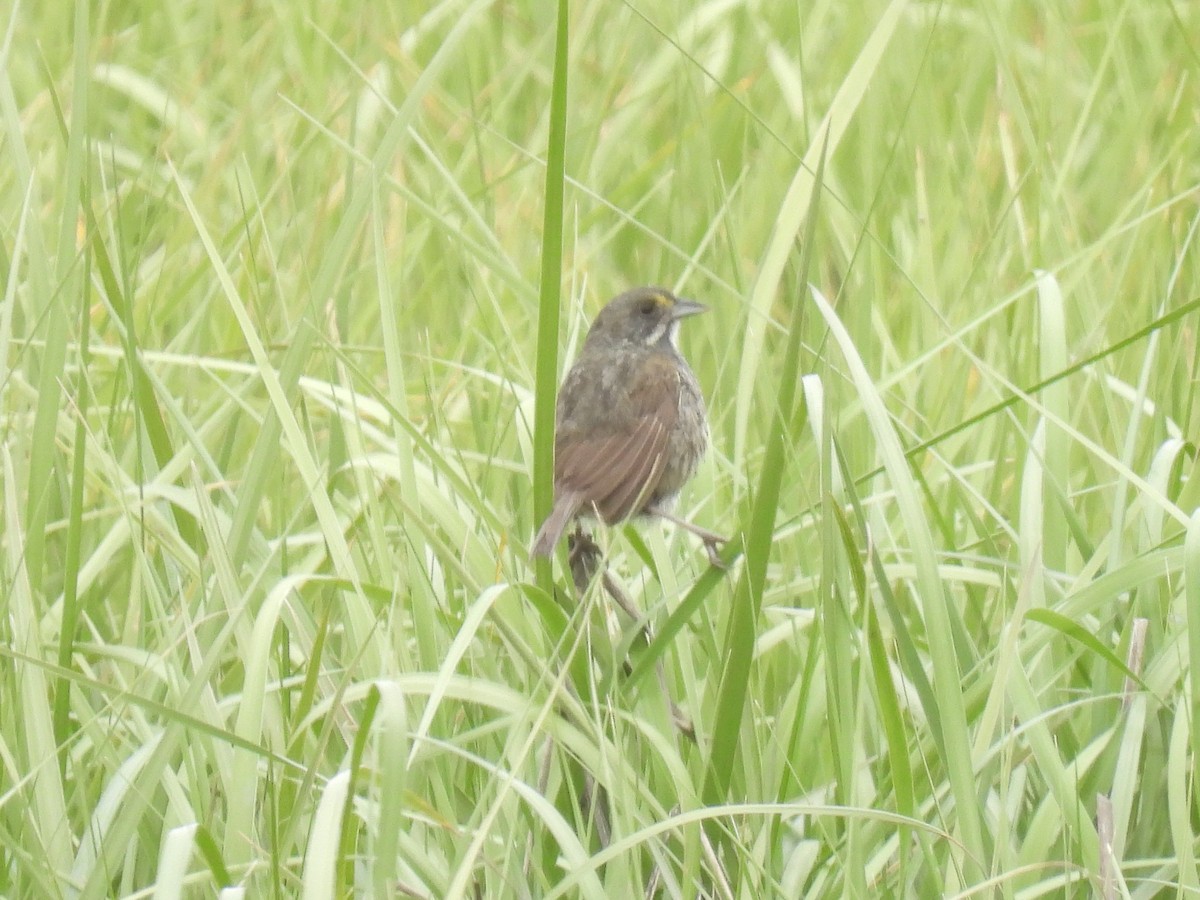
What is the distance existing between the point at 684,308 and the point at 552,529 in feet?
4.58

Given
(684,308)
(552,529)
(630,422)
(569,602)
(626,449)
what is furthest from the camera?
(684,308)

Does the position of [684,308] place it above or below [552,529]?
above

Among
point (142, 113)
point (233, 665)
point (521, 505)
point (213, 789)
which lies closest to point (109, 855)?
point (213, 789)

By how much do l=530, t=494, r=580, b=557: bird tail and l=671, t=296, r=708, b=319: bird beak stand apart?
110cm

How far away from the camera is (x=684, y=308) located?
4031 millimetres

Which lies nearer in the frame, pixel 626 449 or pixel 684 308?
pixel 626 449

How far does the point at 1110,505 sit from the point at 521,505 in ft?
4.05

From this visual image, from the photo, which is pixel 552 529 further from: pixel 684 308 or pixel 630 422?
pixel 684 308

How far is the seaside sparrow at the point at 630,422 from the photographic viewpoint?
3223mm

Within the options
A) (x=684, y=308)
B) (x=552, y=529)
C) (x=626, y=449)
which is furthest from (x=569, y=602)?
(x=684, y=308)

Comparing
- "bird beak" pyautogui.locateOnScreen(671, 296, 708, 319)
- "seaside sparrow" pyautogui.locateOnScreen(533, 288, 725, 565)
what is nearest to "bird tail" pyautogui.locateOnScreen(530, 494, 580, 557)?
"seaside sparrow" pyautogui.locateOnScreen(533, 288, 725, 565)

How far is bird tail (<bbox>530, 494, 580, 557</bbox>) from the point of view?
2666 millimetres

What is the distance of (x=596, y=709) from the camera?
2396mm

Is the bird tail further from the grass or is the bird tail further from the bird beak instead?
the bird beak
